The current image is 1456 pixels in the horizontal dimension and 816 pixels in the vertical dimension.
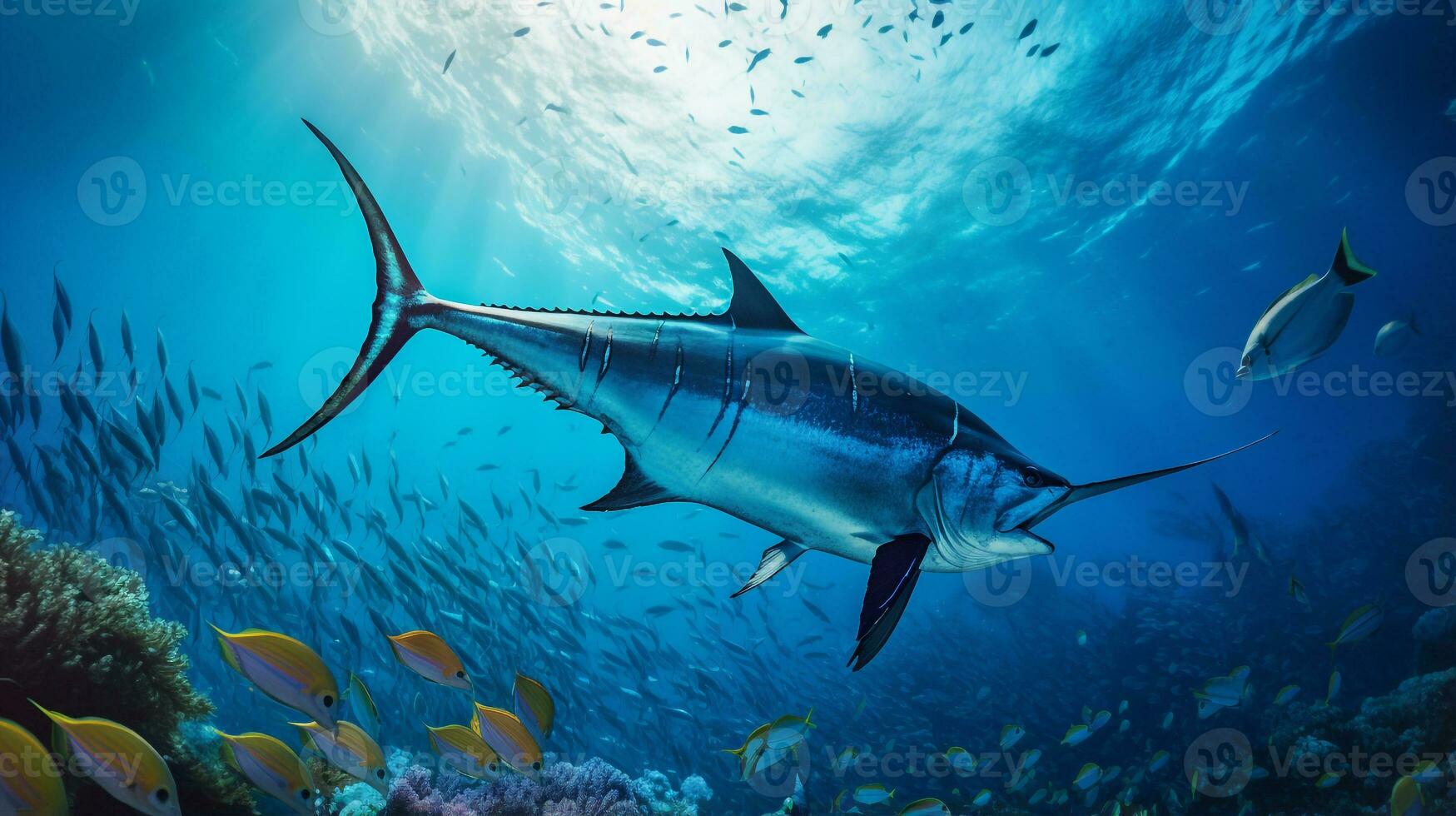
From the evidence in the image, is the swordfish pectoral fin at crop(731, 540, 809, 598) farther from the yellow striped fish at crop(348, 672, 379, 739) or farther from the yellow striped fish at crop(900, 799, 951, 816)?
the yellow striped fish at crop(900, 799, 951, 816)

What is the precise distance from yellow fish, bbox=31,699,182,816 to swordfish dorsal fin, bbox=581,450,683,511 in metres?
2.09

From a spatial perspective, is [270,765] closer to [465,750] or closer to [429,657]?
[429,657]

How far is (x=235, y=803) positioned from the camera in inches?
140

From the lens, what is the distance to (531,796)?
466 centimetres

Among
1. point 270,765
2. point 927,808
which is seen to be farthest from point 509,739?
point 927,808

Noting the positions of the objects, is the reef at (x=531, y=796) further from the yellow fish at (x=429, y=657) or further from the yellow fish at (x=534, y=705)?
the yellow fish at (x=429, y=657)

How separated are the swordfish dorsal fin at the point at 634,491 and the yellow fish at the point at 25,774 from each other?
197 centimetres

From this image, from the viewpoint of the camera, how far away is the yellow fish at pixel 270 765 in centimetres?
273

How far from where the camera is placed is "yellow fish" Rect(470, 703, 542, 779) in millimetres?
3535

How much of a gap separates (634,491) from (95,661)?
14.3ft

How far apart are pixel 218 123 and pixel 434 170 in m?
7.59

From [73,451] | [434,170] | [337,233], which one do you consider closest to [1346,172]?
[434,170]

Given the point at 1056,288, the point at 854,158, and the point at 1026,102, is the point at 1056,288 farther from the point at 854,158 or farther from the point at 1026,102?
the point at 854,158

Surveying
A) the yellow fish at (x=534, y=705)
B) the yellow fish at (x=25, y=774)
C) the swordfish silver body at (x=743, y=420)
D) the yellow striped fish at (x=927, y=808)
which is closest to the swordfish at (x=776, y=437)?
the swordfish silver body at (x=743, y=420)
